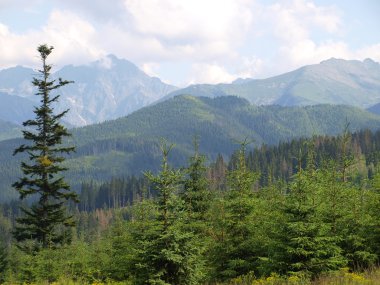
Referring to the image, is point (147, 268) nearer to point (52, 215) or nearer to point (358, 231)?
point (358, 231)

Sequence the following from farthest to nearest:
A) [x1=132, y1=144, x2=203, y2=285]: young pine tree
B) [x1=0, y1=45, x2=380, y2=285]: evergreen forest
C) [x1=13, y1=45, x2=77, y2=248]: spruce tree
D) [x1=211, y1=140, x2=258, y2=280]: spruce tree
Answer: [x1=13, y1=45, x2=77, y2=248]: spruce tree, [x1=211, y1=140, x2=258, y2=280]: spruce tree, [x1=0, y1=45, x2=380, y2=285]: evergreen forest, [x1=132, y1=144, x2=203, y2=285]: young pine tree

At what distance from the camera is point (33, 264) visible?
2580 centimetres

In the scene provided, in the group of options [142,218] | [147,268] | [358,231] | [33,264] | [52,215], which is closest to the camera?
[147,268]

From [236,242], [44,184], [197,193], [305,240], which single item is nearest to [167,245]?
[305,240]

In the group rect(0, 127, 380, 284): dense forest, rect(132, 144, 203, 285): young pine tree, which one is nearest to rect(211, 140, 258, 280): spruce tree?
rect(0, 127, 380, 284): dense forest

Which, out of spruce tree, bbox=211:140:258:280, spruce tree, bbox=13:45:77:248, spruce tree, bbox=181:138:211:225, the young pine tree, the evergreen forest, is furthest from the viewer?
spruce tree, bbox=13:45:77:248

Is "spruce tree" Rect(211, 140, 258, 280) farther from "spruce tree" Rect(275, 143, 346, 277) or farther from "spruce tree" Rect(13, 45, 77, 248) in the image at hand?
"spruce tree" Rect(13, 45, 77, 248)

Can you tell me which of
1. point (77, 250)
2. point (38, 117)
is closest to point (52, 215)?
point (77, 250)

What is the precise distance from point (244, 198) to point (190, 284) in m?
5.25

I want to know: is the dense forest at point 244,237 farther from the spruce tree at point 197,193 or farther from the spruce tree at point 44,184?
the spruce tree at point 44,184

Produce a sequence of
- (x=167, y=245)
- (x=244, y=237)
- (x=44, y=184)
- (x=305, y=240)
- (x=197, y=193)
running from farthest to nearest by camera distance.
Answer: (x=44, y=184)
(x=197, y=193)
(x=244, y=237)
(x=305, y=240)
(x=167, y=245)

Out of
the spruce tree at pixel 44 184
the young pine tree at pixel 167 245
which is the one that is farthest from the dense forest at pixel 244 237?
the spruce tree at pixel 44 184

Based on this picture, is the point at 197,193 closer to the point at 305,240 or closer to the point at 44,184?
the point at 44,184

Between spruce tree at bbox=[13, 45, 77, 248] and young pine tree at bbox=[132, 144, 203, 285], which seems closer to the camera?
young pine tree at bbox=[132, 144, 203, 285]
